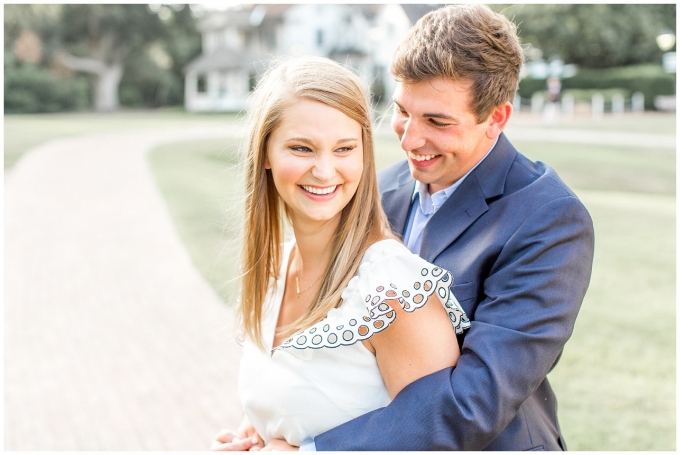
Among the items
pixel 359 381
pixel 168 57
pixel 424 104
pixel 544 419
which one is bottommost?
pixel 168 57

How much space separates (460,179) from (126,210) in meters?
12.2

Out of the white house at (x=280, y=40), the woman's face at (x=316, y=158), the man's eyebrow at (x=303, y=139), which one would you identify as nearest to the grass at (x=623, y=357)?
the woman's face at (x=316, y=158)

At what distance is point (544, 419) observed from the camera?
2564 millimetres

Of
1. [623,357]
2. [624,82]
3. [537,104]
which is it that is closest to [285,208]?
[623,357]

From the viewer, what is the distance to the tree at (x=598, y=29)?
141 feet

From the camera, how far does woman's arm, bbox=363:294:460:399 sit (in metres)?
2.13

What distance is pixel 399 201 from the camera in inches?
120

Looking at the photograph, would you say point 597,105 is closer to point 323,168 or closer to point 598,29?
point 598,29

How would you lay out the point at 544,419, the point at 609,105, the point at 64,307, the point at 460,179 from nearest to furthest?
1. the point at 544,419
2. the point at 460,179
3. the point at 64,307
4. the point at 609,105

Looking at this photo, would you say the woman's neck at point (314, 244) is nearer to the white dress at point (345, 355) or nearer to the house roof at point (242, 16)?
the white dress at point (345, 355)

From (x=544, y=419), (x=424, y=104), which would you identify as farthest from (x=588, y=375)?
(x=424, y=104)

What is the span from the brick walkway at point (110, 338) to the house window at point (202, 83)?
40.1m

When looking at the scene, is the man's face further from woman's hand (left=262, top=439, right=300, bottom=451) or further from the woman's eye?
woman's hand (left=262, top=439, right=300, bottom=451)

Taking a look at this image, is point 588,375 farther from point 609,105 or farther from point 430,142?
point 609,105
